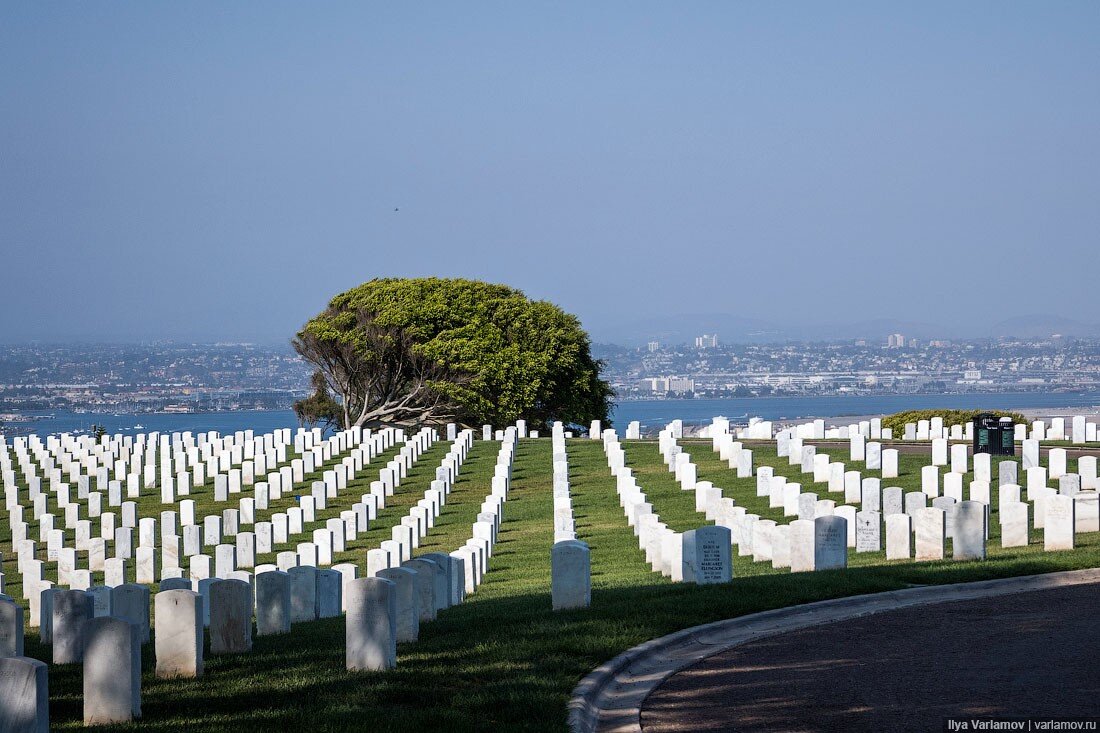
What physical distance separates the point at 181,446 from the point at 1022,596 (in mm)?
33206

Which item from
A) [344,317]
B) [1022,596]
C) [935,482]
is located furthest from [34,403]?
[1022,596]

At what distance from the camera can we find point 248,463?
3559 cm

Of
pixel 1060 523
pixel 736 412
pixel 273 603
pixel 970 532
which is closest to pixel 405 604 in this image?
pixel 273 603

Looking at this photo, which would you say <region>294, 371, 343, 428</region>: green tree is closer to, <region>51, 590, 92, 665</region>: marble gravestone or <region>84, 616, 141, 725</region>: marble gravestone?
<region>51, 590, 92, 665</region>: marble gravestone

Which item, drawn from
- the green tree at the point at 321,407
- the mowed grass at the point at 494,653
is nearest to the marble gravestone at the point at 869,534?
the mowed grass at the point at 494,653

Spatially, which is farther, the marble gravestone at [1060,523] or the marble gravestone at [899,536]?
the marble gravestone at [899,536]

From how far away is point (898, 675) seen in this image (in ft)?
30.3

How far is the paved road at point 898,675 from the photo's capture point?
27.0ft

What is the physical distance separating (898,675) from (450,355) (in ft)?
154

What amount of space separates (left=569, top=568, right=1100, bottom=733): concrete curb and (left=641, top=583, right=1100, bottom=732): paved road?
0.17 meters

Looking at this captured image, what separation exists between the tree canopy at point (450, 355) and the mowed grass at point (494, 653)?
1391 inches

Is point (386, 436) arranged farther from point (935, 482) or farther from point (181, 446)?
point (935, 482)

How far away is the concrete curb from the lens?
28.1 feet

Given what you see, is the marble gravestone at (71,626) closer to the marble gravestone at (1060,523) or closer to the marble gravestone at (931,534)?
the marble gravestone at (931,534)
